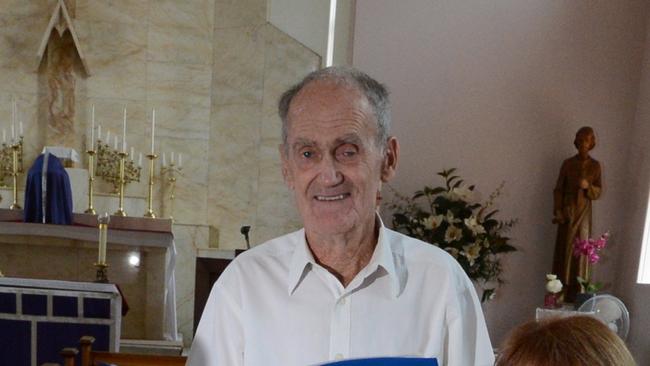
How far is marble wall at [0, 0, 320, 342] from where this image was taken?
330 inches

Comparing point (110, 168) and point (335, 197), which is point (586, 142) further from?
point (110, 168)

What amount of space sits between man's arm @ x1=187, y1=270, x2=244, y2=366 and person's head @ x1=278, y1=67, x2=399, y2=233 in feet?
0.84

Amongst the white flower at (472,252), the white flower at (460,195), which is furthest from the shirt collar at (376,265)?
the white flower at (460,195)

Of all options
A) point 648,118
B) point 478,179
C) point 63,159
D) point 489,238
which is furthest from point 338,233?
point 63,159

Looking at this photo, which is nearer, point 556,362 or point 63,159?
point 556,362

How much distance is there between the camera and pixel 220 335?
4.97 feet

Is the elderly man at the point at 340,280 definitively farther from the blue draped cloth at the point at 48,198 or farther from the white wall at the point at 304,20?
the white wall at the point at 304,20

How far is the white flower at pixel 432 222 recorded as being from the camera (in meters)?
3.43

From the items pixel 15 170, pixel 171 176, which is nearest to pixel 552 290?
pixel 171 176

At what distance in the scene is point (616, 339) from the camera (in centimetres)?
107

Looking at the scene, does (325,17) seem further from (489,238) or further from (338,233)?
(338,233)

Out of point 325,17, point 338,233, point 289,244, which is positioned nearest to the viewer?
point 338,233

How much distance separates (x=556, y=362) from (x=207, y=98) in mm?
7854

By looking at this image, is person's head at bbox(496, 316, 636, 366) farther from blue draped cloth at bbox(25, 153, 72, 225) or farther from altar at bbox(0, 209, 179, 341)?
blue draped cloth at bbox(25, 153, 72, 225)
